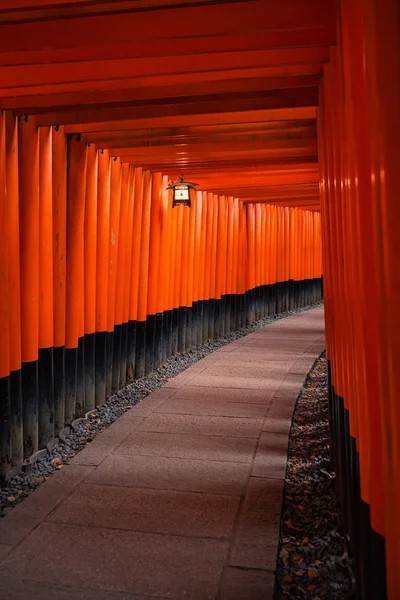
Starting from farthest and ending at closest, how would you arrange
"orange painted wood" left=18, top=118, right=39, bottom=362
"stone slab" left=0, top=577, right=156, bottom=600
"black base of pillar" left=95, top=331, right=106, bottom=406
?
"black base of pillar" left=95, top=331, right=106, bottom=406, "orange painted wood" left=18, top=118, right=39, bottom=362, "stone slab" left=0, top=577, right=156, bottom=600

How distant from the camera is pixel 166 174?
934 centimetres

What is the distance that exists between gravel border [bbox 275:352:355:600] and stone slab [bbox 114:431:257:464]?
46 centimetres

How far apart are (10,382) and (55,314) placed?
1092 mm

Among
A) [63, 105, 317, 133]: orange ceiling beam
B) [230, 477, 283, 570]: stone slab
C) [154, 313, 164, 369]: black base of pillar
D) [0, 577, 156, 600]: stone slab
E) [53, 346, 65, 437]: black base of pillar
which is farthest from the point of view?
[154, 313, 164, 369]: black base of pillar

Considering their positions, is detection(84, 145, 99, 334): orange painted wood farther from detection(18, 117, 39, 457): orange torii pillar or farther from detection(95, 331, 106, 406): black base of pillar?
detection(18, 117, 39, 457): orange torii pillar

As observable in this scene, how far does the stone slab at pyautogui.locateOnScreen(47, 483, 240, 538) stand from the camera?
3.92 metres

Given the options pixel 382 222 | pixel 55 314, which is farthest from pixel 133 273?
pixel 382 222

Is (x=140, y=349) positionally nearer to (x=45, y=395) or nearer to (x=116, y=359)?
(x=116, y=359)

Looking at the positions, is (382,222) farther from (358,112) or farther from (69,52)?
(69,52)

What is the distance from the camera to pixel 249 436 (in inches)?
235

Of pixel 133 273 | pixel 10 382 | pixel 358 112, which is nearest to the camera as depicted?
pixel 358 112

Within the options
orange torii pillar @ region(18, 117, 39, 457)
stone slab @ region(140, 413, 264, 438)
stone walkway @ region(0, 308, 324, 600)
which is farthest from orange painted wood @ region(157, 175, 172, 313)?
orange torii pillar @ region(18, 117, 39, 457)

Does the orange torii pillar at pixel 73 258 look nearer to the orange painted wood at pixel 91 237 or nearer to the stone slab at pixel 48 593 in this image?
the orange painted wood at pixel 91 237

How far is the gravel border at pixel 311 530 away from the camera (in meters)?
3.21
